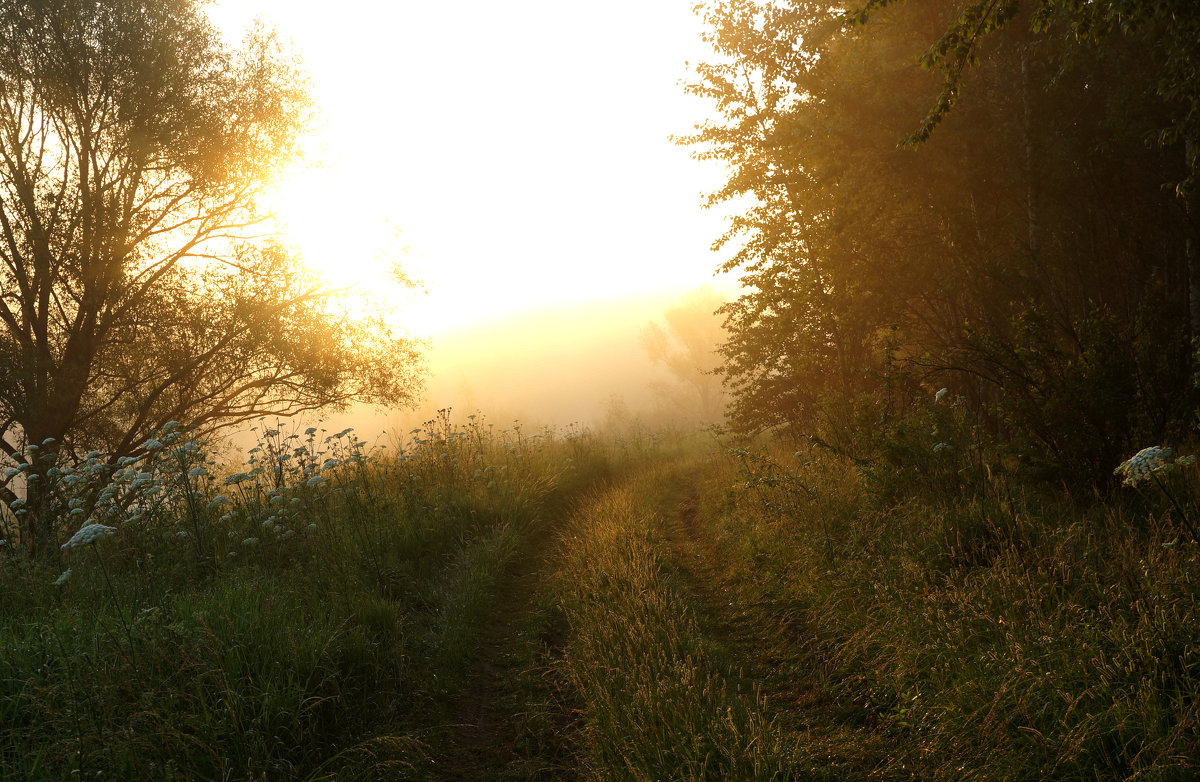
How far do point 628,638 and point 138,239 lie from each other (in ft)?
44.4

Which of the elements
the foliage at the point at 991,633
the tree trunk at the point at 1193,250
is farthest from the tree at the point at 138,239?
the tree trunk at the point at 1193,250

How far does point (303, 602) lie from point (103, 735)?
219cm

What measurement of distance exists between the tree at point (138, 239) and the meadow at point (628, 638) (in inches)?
251

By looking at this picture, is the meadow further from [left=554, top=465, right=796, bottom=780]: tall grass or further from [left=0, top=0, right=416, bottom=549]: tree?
[left=0, top=0, right=416, bottom=549]: tree

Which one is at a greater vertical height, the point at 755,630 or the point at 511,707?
the point at 511,707

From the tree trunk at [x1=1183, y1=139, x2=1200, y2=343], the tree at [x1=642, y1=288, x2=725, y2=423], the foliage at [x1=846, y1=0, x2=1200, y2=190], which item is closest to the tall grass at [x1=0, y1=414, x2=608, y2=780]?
the foliage at [x1=846, y1=0, x2=1200, y2=190]

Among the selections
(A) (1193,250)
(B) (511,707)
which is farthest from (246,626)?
(A) (1193,250)

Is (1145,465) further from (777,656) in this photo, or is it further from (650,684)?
(650,684)

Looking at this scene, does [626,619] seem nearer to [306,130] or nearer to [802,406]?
[802,406]

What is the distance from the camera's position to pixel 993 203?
10766 millimetres

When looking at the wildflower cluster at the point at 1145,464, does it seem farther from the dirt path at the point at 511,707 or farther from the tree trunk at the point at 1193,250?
the tree trunk at the point at 1193,250

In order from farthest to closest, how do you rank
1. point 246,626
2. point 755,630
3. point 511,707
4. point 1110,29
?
point 755,630
point 1110,29
point 511,707
point 246,626

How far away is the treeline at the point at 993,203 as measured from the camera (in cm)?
618

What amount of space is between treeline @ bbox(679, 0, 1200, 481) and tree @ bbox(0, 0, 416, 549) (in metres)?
10.8
